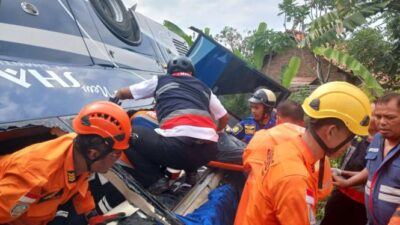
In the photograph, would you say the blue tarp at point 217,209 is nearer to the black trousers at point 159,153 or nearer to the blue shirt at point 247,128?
the black trousers at point 159,153

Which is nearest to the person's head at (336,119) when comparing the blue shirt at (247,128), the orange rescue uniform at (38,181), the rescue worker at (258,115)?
the orange rescue uniform at (38,181)

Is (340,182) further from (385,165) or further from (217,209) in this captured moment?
(217,209)

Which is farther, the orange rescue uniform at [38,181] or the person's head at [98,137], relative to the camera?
the person's head at [98,137]

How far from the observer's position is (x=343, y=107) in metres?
1.75

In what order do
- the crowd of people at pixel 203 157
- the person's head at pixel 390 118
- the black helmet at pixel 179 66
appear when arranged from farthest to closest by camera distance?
1. the black helmet at pixel 179 66
2. the person's head at pixel 390 118
3. the crowd of people at pixel 203 157

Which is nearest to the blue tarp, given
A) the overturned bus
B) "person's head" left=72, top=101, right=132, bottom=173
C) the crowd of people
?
the overturned bus

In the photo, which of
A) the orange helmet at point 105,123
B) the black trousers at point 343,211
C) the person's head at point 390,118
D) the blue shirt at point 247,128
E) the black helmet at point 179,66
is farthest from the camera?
the blue shirt at point 247,128

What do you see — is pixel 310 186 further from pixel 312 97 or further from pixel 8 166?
pixel 8 166

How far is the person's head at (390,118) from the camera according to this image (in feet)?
7.89

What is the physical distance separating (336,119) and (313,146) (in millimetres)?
164

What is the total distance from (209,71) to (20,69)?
2.34 m

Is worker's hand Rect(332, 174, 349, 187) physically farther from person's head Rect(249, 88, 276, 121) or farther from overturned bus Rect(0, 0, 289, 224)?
person's head Rect(249, 88, 276, 121)

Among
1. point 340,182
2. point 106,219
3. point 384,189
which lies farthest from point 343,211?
point 106,219

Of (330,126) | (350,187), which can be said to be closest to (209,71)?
(350,187)
